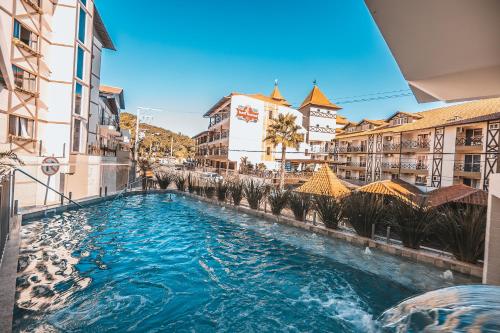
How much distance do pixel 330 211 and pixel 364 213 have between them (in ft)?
4.40

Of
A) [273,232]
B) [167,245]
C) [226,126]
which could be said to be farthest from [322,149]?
[167,245]

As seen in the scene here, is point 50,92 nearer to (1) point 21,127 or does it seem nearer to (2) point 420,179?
(1) point 21,127

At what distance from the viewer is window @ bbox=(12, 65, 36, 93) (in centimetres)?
1361

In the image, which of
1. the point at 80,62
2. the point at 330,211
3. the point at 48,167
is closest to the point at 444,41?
the point at 330,211

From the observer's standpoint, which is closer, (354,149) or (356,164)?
(356,164)

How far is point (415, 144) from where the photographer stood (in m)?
30.9

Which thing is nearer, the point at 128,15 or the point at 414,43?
the point at 414,43

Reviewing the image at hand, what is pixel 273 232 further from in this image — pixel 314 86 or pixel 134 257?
pixel 314 86

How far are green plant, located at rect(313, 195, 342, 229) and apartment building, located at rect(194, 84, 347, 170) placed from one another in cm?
2017

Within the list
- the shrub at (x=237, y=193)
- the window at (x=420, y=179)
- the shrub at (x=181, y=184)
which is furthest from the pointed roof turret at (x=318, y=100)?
the shrub at (x=237, y=193)

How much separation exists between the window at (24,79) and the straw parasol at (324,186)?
15089mm

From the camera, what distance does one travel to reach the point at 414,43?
2.58m

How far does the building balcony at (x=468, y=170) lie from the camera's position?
81.9 ft

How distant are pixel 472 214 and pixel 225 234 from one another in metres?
7.15
